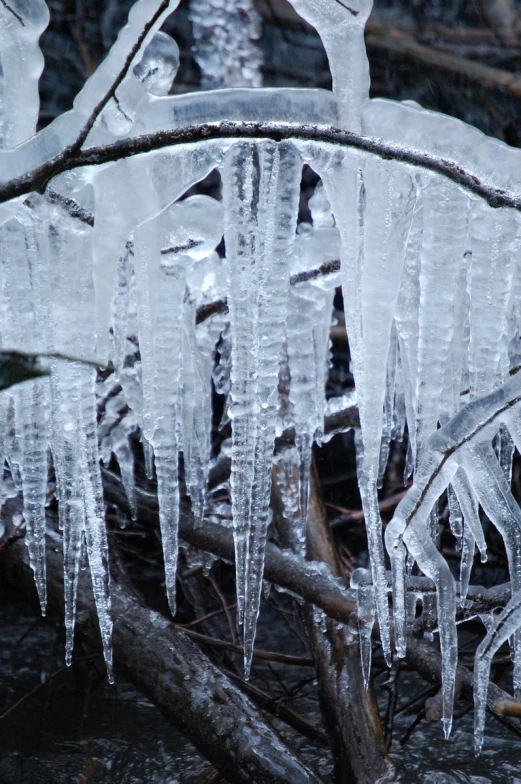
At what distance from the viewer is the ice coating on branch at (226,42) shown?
293 cm

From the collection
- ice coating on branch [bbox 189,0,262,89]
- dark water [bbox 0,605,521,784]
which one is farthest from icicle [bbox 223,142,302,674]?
ice coating on branch [bbox 189,0,262,89]

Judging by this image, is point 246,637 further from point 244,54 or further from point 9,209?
point 244,54

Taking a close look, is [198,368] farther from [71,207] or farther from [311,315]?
[71,207]

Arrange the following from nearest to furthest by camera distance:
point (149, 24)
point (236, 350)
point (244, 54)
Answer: point (149, 24) < point (236, 350) < point (244, 54)

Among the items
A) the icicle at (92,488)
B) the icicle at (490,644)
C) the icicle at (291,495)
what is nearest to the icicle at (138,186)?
the icicle at (92,488)

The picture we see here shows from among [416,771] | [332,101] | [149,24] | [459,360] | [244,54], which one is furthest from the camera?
[244,54]

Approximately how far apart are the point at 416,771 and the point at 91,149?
1.75 meters

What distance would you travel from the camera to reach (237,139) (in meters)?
0.89

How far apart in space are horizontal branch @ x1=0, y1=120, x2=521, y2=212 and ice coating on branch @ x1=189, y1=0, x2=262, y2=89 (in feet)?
6.64

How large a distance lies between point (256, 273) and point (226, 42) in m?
2.45

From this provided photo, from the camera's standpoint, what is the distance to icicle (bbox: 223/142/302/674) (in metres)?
0.99

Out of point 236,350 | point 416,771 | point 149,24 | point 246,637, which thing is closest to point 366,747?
point 416,771

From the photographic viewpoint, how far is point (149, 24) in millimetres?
798

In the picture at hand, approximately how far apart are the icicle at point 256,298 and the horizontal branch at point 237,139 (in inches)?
3.5
